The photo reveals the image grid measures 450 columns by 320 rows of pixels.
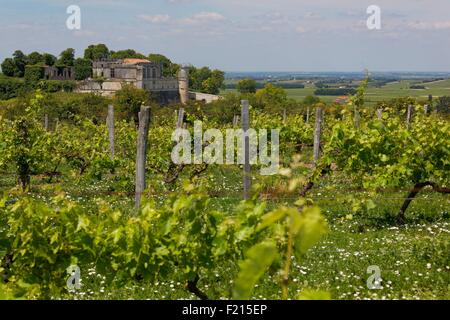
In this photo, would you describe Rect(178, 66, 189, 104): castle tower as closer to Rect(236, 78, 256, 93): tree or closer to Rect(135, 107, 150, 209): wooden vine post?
Rect(236, 78, 256, 93): tree

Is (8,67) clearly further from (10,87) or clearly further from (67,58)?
(10,87)

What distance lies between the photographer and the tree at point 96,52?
418 feet

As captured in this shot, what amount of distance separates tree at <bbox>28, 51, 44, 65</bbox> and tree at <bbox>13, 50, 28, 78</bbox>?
0.98m

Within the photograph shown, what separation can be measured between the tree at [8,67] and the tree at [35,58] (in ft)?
13.1

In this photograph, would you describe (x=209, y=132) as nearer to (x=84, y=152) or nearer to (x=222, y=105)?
(x=84, y=152)

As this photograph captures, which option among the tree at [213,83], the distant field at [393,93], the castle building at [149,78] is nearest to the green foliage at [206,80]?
the tree at [213,83]

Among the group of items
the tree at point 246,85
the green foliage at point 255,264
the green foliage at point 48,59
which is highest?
the green foliage at point 48,59

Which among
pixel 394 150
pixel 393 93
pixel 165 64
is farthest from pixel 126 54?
pixel 394 150

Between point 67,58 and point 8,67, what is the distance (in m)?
11.8

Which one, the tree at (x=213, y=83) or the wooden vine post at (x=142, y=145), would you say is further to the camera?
the tree at (x=213, y=83)

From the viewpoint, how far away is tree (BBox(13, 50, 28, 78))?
114m

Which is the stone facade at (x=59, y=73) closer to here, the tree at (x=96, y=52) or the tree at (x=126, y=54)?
the tree at (x=96, y=52)
